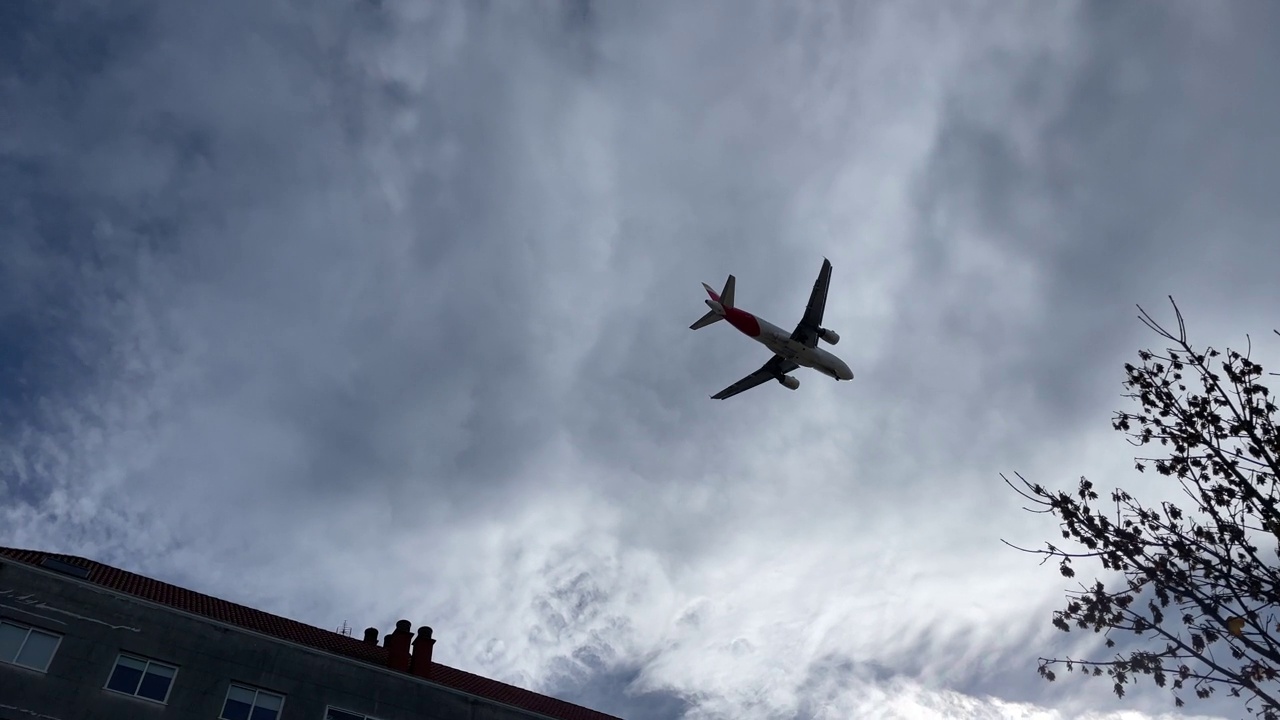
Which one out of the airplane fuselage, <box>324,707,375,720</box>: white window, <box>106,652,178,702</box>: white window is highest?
the airplane fuselage

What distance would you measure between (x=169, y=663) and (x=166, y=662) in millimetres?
110

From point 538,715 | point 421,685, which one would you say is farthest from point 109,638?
point 538,715

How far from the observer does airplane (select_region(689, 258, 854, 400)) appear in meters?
52.5

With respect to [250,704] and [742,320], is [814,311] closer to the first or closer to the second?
[742,320]

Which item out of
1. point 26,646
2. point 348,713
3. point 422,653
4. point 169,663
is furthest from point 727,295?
point 26,646

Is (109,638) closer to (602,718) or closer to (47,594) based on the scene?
(47,594)

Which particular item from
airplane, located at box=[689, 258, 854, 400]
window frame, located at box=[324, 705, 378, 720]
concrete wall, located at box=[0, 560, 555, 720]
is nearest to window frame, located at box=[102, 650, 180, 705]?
concrete wall, located at box=[0, 560, 555, 720]

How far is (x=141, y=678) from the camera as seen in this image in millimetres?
30328

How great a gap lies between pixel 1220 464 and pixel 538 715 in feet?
99.2

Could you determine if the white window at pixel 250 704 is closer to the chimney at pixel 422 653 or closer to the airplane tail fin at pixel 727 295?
the chimney at pixel 422 653

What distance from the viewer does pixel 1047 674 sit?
1717cm

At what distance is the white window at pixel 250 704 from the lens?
1236 inches

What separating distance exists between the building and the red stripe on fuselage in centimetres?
2618

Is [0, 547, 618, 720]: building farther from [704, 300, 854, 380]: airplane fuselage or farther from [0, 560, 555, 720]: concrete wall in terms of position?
[704, 300, 854, 380]: airplane fuselage
